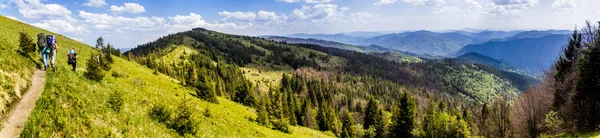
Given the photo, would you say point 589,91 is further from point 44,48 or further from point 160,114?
point 44,48

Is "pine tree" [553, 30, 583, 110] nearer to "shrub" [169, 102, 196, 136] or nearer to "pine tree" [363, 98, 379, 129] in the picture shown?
"pine tree" [363, 98, 379, 129]

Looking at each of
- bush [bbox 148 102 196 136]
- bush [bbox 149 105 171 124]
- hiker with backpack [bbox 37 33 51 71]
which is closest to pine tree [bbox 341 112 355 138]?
bush [bbox 148 102 196 136]

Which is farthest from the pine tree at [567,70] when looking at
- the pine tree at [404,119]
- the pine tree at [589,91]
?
the pine tree at [404,119]

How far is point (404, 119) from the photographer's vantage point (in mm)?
76500

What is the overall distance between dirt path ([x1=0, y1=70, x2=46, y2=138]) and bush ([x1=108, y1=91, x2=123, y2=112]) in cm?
369

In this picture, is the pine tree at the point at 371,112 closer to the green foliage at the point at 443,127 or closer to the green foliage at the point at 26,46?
the green foliage at the point at 443,127

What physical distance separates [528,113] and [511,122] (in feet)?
42.7

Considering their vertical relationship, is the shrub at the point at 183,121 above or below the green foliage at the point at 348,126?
above

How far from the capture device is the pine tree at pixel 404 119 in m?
75.4

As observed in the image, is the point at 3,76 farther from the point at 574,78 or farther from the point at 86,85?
the point at 574,78

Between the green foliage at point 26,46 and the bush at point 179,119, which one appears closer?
the bush at point 179,119

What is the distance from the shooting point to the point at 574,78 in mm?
51656

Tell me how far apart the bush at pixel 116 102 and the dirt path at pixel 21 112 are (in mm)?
3691

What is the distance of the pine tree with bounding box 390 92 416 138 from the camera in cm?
7544
